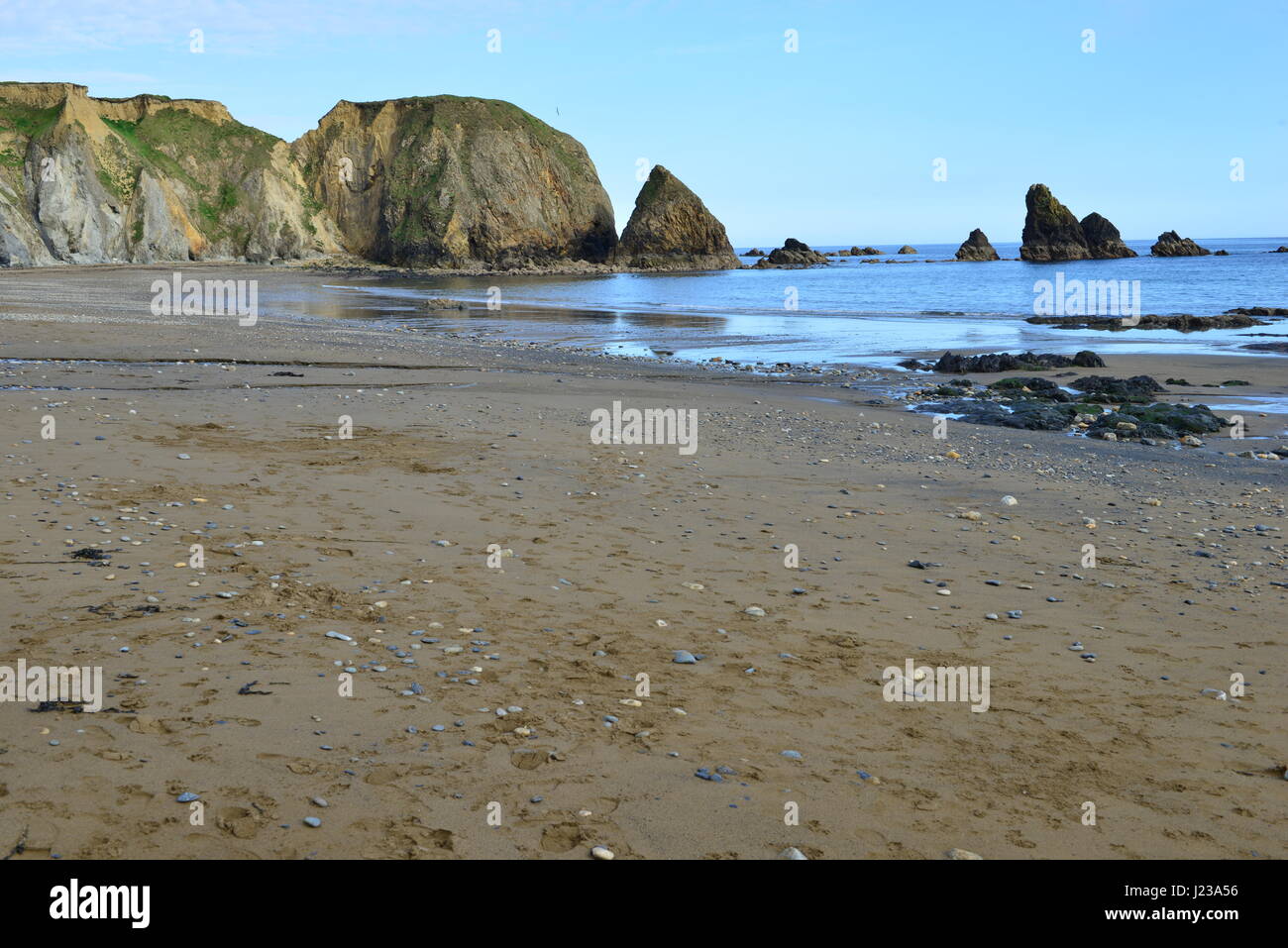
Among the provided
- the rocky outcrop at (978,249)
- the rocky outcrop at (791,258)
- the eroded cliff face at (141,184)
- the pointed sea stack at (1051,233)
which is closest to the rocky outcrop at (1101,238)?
the pointed sea stack at (1051,233)

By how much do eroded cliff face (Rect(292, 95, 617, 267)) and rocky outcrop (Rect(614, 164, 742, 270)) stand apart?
480 cm

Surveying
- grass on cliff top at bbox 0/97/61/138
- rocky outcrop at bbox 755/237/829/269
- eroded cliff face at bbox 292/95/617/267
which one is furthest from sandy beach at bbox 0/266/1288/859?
rocky outcrop at bbox 755/237/829/269

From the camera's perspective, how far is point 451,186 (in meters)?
121

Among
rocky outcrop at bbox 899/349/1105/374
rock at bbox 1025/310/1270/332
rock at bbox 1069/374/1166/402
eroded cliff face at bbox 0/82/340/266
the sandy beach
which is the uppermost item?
eroded cliff face at bbox 0/82/340/266

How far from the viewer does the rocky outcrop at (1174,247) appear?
14525 centimetres

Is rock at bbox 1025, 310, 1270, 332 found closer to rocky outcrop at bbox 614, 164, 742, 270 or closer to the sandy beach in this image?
the sandy beach

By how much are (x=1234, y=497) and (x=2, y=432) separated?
1415cm

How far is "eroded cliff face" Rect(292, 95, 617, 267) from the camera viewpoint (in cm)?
11969

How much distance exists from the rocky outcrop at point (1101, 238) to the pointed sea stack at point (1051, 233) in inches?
32.1

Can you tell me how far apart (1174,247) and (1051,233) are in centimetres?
2189

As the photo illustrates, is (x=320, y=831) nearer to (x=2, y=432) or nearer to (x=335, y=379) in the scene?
(x=2, y=432)

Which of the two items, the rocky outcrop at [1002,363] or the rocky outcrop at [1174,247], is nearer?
the rocky outcrop at [1002,363]

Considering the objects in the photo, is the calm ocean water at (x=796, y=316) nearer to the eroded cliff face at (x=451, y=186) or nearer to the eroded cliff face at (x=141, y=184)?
the eroded cliff face at (x=141, y=184)

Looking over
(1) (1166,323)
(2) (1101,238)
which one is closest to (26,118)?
(1) (1166,323)
